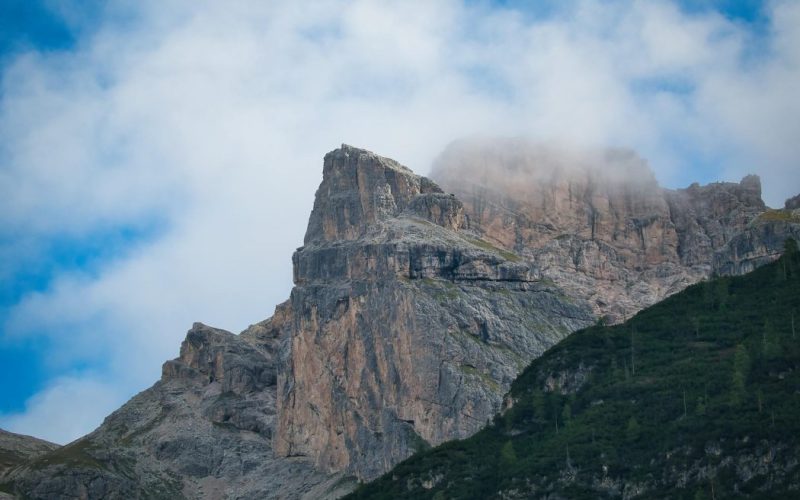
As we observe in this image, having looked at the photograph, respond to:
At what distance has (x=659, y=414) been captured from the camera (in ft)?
461

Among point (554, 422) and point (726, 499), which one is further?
point (554, 422)

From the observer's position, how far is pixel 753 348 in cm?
14538

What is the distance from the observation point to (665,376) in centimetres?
14838

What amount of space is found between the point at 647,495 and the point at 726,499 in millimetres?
8347

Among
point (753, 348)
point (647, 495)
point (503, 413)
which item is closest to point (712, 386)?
point (753, 348)

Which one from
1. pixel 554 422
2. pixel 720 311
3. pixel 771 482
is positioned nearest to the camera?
pixel 771 482

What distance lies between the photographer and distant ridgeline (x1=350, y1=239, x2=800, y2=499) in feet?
418

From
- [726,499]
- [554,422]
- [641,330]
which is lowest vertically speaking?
[726,499]

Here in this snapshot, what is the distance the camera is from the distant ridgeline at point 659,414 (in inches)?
5015

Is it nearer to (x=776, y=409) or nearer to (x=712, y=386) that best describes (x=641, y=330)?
(x=712, y=386)

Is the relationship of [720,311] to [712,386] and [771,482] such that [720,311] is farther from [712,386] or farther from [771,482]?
[771,482]

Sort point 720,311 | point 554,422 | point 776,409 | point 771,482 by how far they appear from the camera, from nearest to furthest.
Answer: point 771,482
point 776,409
point 554,422
point 720,311

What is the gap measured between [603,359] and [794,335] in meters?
21.3

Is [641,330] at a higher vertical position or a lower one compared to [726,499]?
higher
